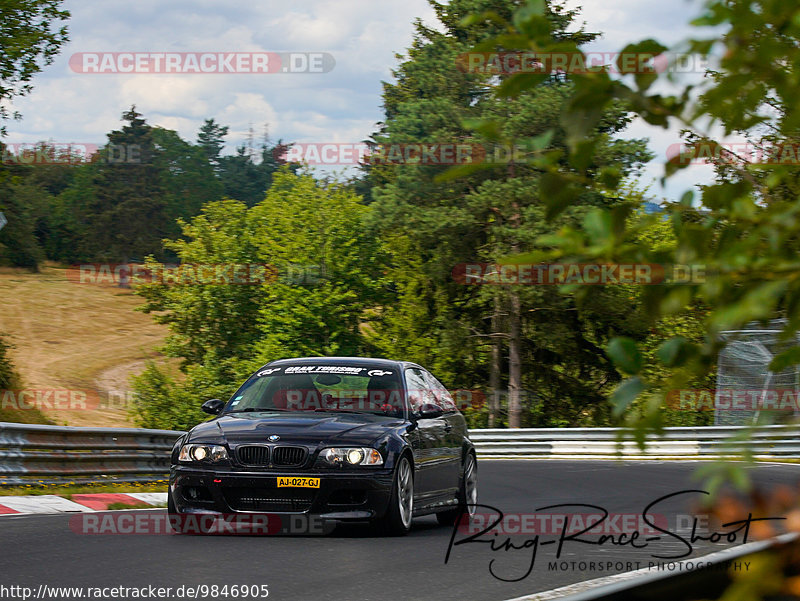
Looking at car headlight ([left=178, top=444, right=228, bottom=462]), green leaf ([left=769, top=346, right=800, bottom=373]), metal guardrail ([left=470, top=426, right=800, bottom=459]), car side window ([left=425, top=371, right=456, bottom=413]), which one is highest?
green leaf ([left=769, top=346, right=800, bottom=373])

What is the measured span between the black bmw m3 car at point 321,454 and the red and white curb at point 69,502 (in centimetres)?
218

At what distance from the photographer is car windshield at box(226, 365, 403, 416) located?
1042 centimetres

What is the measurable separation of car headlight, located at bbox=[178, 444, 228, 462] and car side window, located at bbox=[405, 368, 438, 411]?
6.50ft

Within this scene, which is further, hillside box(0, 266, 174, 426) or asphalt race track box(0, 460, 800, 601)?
hillside box(0, 266, 174, 426)

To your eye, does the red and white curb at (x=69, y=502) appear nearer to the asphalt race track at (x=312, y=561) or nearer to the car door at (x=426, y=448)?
the asphalt race track at (x=312, y=561)

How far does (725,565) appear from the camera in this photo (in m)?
3.42

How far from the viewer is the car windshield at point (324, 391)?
34.2 ft

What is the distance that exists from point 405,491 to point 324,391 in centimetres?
141

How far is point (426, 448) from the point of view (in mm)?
10336

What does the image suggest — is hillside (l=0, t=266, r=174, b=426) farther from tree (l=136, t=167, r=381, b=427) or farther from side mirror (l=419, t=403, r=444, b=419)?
side mirror (l=419, t=403, r=444, b=419)

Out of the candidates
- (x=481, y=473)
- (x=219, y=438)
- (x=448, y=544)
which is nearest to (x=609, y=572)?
(x=448, y=544)

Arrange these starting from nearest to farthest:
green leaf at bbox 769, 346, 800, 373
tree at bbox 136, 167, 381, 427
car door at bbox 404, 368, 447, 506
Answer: green leaf at bbox 769, 346, 800, 373, car door at bbox 404, 368, 447, 506, tree at bbox 136, 167, 381, 427


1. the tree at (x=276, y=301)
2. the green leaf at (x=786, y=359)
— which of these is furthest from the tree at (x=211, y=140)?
the green leaf at (x=786, y=359)
